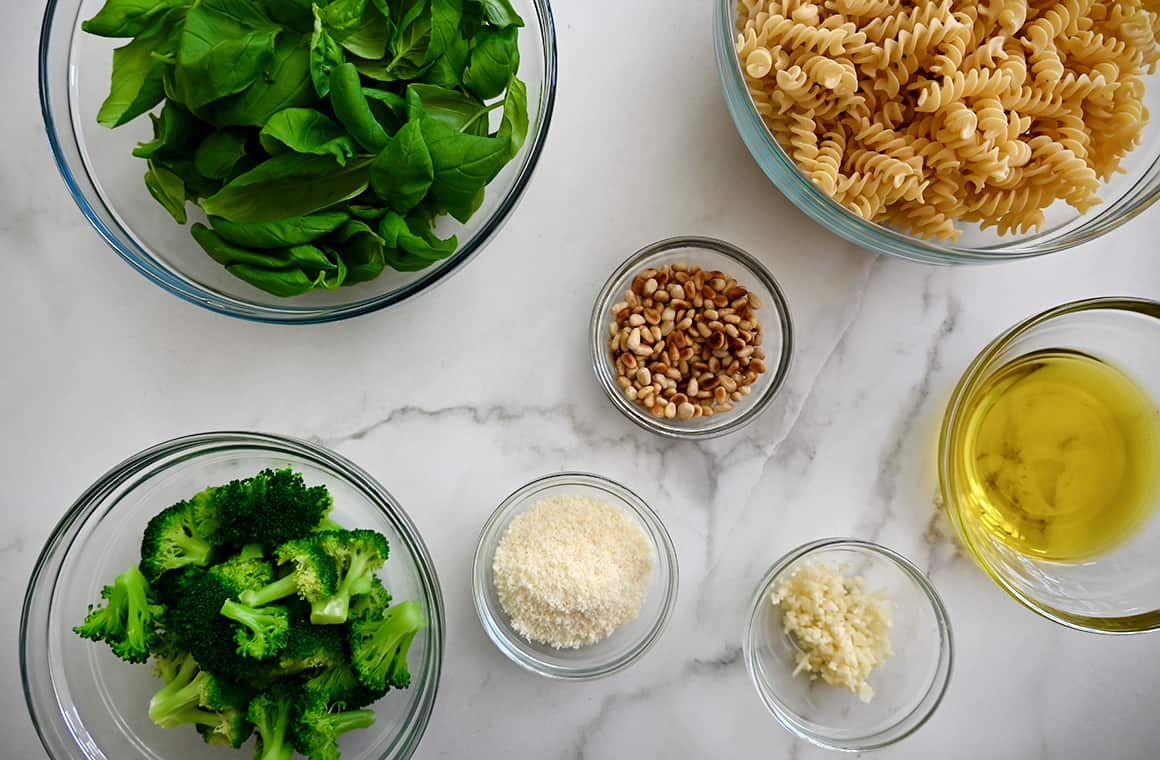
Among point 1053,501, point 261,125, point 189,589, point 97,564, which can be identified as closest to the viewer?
point 261,125

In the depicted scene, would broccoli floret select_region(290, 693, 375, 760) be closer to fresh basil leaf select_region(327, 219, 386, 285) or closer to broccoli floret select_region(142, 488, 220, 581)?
broccoli floret select_region(142, 488, 220, 581)

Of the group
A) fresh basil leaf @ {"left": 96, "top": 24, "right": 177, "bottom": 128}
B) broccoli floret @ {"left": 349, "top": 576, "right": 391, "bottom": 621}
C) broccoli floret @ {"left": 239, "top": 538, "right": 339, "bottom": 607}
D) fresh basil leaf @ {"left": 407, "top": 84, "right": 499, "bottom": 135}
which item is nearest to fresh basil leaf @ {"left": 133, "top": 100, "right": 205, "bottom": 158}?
fresh basil leaf @ {"left": 96, "top": 24, "right": 177, "bottom": 128}

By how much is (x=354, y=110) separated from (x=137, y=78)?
1.03 feet

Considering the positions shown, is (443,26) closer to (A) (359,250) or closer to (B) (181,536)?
(A) (359,250)

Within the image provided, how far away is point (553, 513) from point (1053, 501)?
35.6 inches

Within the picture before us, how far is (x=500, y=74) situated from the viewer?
3.90 ft

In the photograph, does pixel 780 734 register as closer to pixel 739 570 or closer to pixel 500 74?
pixel 739 570

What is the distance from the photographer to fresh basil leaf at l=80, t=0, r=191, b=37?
1.06 meters

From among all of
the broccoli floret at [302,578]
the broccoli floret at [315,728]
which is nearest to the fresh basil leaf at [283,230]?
the broccoli floret at [302,578]

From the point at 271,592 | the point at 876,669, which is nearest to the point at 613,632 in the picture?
the point at 876,669

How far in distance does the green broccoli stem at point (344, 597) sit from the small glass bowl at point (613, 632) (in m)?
0.23

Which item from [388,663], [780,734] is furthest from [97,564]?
[780,734]

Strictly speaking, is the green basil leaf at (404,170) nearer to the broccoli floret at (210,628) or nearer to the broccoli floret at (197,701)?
the broccoli floret at (210,628)

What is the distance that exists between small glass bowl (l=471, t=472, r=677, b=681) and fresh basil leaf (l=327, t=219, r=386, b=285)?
0.48 metres
